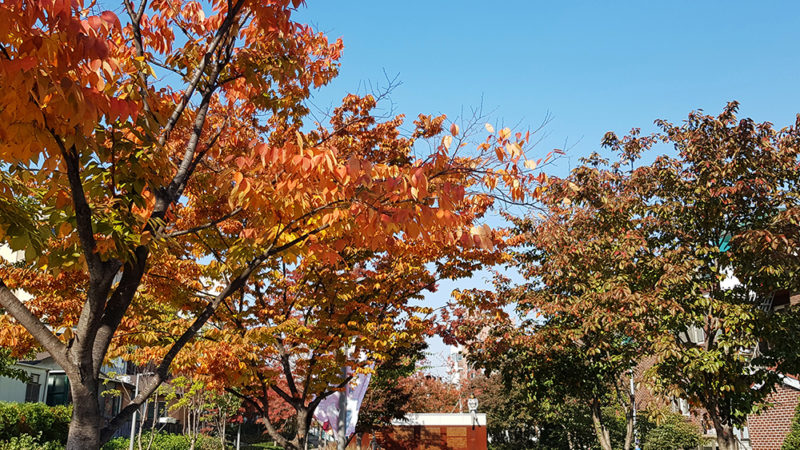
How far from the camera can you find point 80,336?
14.1 ft

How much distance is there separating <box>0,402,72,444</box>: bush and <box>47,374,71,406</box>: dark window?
6612 mm

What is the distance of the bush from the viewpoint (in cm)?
1989

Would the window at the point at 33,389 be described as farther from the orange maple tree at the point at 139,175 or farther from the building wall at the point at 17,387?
the orange maple tree at the point at 139,175

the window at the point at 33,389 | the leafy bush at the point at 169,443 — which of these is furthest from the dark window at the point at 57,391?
the leafy bush at the point at 169,443

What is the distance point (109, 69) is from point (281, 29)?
2.30 m

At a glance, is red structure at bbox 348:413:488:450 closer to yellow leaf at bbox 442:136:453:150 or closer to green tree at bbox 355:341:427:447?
green tree at bbox 355:341:427:447

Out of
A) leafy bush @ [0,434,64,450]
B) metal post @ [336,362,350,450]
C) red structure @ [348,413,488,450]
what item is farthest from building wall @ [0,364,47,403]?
red structure @ [348,413,488,450]

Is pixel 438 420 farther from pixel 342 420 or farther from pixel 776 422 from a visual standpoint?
pixel 342 420

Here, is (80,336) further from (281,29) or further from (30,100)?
(281,29)

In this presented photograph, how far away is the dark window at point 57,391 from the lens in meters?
30.2

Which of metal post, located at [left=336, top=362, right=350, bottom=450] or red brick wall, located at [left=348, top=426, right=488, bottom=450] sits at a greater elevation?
metal post, located at [left=336, top=362, right=350, bottom=450]

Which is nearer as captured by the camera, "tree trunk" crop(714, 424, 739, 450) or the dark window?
"tree trunk" crop(714, 424, 739, 450)

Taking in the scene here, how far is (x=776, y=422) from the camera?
20.8 metres

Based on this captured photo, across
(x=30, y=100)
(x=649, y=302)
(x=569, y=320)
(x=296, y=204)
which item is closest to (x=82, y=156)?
(x=30, y=100)
